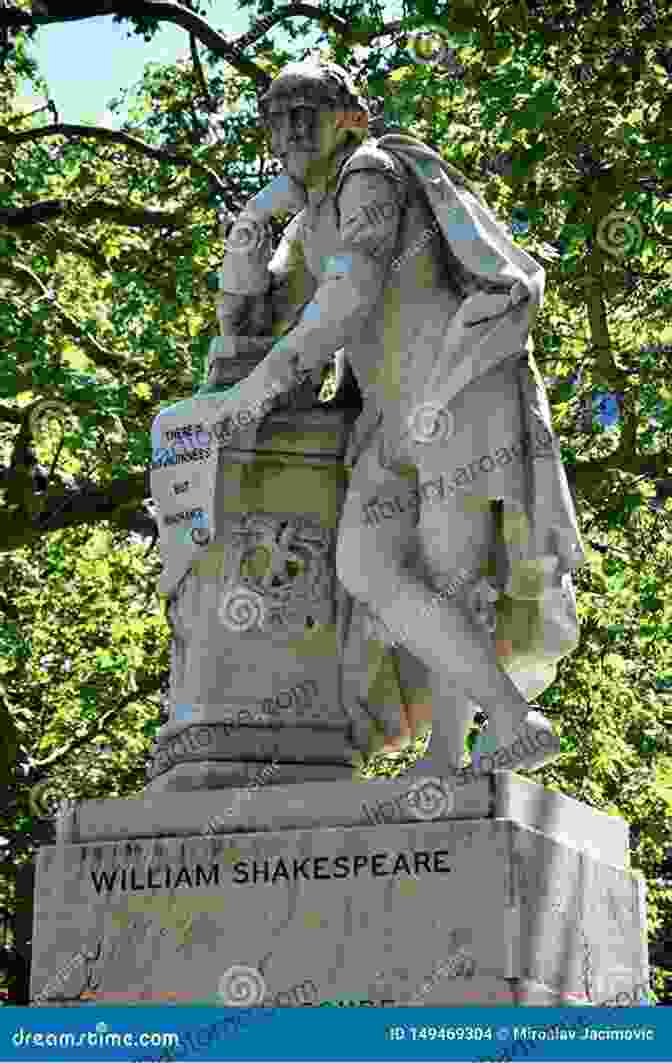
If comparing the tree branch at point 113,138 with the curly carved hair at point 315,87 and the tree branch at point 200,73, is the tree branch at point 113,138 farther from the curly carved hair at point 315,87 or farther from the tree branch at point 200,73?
the curly carved hair at point 315,87

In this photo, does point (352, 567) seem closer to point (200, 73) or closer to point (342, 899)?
point (342, 899)

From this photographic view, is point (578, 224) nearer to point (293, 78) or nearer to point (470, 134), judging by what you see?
point (470, 134)

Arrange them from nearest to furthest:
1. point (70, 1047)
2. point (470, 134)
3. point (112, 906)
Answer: point (70, 1047), point (112, 906), point (470, 134)

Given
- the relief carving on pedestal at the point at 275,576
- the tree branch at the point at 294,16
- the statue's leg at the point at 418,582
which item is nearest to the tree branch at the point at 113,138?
the tree branch at the point at 294,16

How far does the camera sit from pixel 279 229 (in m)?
12.6

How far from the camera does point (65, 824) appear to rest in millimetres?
7863

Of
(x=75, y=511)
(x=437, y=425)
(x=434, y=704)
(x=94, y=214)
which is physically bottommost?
(x=434, y=704)

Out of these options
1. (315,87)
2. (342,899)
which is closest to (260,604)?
(342,899)

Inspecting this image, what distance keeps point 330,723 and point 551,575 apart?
1022 mm

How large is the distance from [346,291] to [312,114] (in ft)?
2.71

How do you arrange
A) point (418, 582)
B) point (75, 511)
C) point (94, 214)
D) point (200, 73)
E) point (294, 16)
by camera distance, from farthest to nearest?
point (94, 214)
point (200, 73)
point (75, 511)
point (294, 16)
point (418, 582)

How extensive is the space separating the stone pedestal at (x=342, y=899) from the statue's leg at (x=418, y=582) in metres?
0.47

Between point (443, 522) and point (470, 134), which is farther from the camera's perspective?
point (470, 134)

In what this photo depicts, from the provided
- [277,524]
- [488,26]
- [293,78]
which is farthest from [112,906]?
[488,26]
